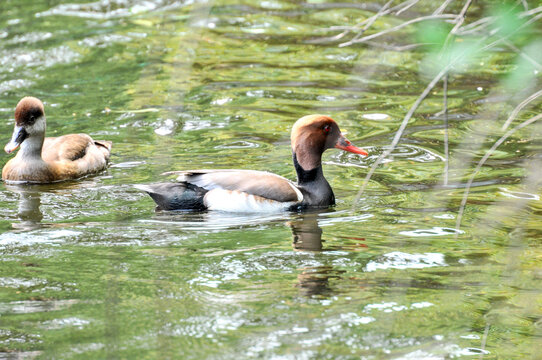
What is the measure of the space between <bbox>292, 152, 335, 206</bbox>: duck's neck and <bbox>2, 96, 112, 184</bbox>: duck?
259 cm

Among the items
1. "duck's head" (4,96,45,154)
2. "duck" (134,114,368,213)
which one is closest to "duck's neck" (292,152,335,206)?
"duck" (134,114,368,213)

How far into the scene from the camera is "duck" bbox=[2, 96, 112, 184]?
33.1 feet

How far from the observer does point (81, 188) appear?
384 inches

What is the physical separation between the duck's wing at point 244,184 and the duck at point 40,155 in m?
2.08

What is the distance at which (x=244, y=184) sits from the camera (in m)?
8.56

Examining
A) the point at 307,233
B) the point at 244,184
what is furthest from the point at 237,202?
the point at 307,233

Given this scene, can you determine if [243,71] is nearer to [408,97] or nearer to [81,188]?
[408,97]

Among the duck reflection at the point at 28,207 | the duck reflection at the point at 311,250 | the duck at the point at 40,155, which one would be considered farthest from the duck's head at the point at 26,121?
the duck reflection at the point at 311,250

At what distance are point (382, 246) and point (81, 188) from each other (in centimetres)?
374

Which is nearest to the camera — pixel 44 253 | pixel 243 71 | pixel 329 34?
pixel 44 253

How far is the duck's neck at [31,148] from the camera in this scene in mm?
10180

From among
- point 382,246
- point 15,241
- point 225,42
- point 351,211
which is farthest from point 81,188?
point 225,42

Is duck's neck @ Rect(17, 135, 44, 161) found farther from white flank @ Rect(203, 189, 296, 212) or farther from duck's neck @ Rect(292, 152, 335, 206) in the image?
duck's neck @ Rect(292, 152, 335, 206)

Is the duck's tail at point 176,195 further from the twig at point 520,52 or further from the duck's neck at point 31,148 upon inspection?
the twig at point 520,52
